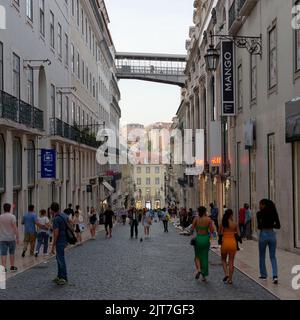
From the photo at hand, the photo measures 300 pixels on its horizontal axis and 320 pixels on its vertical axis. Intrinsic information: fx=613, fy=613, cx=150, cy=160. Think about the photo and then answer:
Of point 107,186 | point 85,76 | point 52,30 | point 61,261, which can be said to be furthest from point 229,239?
point 107,186

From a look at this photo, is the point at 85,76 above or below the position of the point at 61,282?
above

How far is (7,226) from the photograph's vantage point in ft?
44.3

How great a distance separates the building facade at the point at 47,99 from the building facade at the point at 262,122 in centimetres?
811

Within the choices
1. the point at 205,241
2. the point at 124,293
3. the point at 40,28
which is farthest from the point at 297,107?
the point at 40,28

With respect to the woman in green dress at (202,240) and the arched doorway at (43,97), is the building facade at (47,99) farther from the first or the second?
the woman in green dress at (202,240)

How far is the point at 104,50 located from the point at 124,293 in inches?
2109

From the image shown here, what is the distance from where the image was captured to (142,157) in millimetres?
120125

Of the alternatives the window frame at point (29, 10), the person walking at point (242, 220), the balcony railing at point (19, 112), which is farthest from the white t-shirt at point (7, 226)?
the window frame at point (29, 10)

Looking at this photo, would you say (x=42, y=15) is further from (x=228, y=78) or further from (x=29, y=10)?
(x=228, y=78)

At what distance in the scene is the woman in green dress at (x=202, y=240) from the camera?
12.0m

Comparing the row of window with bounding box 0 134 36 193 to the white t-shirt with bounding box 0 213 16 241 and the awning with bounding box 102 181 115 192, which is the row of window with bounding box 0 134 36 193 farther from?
the awning with bounding box 102 181 115 192

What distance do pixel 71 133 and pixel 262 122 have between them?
16.6 metres

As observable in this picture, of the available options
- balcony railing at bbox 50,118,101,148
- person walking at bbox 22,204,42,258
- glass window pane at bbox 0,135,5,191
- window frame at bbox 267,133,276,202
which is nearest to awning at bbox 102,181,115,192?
balcony railing at bbox 50,118,101,148

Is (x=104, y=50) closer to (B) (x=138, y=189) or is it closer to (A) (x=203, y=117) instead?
(A) (x=203, y=117)
